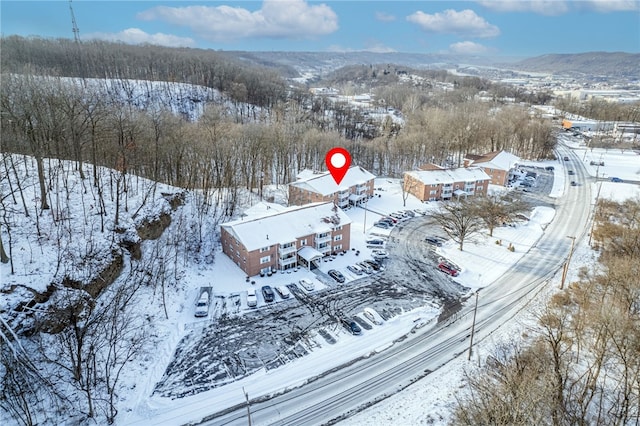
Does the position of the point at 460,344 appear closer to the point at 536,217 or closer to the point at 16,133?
the point at 536,217

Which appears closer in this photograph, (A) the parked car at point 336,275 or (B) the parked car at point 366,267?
(A) the parked car at point 336,275

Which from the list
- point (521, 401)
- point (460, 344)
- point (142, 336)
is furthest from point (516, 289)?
point (142, 336)

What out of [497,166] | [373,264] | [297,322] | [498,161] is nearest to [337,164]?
[373,264]

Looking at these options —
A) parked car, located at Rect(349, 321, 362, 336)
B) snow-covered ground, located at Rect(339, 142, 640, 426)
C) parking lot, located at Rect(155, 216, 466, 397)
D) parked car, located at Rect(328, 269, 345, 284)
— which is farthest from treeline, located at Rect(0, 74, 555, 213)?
snow-covered ground, located at Rect(339, 142, 640, 426)

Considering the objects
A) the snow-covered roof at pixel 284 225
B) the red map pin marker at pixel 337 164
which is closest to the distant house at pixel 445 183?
the red map pin marker at pixel 337 164

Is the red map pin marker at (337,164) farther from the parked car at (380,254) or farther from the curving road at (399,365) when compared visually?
the curving road at (399,365)

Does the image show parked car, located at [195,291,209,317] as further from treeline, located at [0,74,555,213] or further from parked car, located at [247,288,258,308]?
treeline, located at [0,74,555,213]

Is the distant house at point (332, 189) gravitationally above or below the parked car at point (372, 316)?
above

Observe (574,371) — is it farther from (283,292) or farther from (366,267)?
(283,292)
